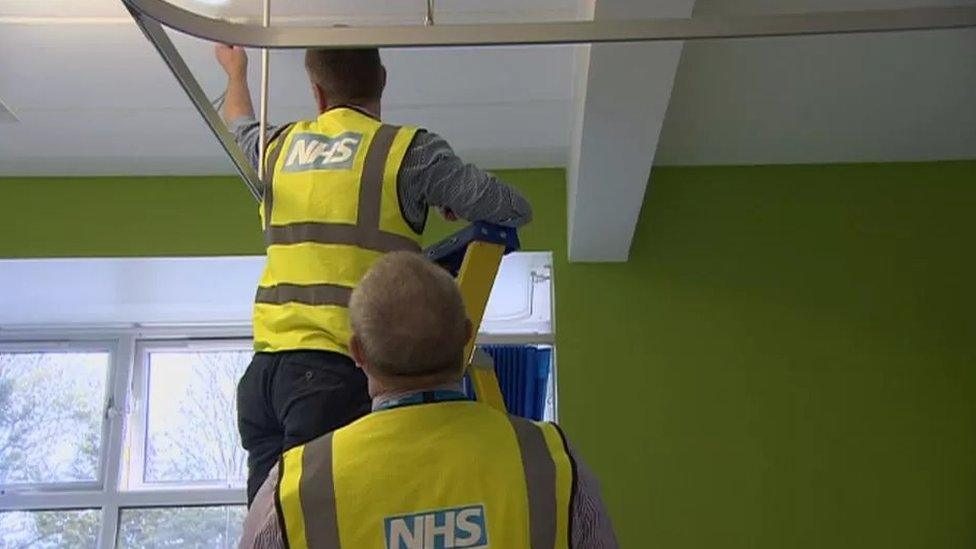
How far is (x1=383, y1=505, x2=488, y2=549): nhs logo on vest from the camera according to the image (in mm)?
1163

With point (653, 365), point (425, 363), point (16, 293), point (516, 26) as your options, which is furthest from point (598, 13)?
point (16, 293)

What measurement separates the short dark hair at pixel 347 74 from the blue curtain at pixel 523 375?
1.12 m

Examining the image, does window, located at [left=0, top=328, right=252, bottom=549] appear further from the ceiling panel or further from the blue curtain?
the ceiling panel

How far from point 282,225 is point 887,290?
236 cm

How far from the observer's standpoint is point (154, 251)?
341cm

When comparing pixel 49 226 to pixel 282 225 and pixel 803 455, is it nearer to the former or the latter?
pixel 282 225

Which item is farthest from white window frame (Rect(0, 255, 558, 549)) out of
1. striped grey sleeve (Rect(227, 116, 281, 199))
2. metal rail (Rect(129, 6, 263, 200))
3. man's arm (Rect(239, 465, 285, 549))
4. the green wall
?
man's arm (Rect(239, 465, 285, 549))

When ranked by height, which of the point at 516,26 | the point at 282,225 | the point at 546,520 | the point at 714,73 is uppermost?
the point at 714,73

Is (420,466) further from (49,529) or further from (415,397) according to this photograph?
(49,529)

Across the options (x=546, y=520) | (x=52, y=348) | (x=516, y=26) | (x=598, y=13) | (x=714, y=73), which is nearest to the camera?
(x=546, y=520)

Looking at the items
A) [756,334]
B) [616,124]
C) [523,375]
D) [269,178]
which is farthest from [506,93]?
[269,178]

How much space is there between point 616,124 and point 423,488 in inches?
56.0

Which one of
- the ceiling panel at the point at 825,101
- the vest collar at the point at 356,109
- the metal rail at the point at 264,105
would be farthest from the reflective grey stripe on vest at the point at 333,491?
the ceiling panel at the point at 825,101

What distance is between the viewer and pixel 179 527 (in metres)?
3.84
